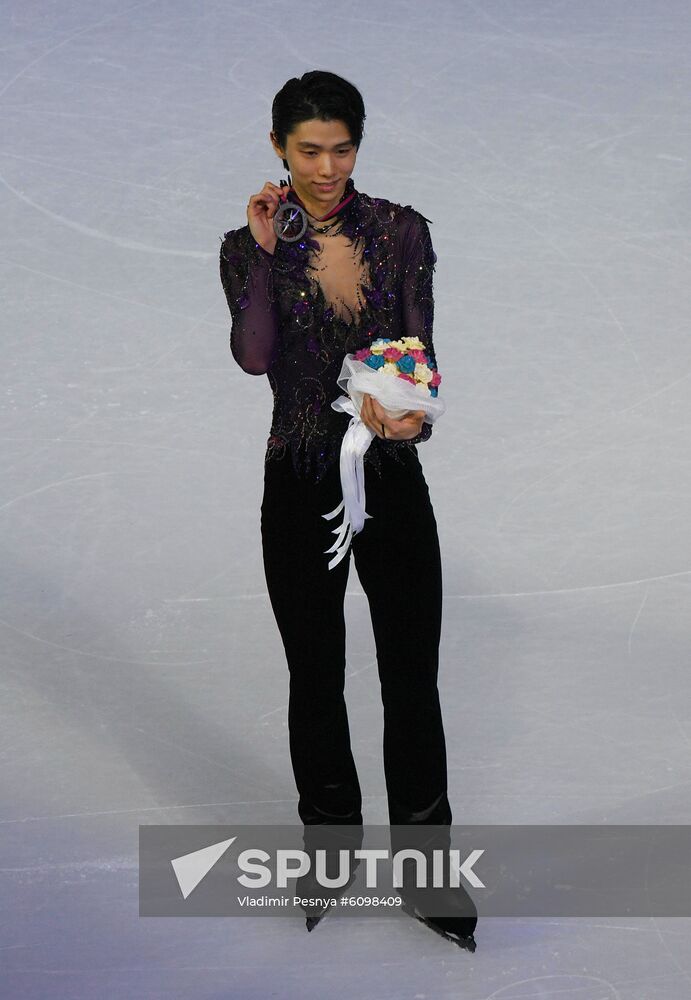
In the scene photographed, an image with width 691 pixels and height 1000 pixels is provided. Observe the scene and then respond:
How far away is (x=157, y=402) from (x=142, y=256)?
100cm

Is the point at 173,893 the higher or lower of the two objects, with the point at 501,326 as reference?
lower

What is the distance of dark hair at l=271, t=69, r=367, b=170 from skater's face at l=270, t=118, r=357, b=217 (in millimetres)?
16

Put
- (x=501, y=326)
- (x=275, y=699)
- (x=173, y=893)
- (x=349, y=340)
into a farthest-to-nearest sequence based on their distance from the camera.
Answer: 1. (x=501, y=326)
2. (x=275, y=699)
3. (x=173, y=893)
4. (x=349, y=340)

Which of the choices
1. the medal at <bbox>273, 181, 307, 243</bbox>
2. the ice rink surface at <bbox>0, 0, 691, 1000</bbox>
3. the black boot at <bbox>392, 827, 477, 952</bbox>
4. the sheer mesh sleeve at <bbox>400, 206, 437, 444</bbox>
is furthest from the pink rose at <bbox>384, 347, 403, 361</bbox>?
the black boot at <bbox>392, 827, 477, 952</bbox>

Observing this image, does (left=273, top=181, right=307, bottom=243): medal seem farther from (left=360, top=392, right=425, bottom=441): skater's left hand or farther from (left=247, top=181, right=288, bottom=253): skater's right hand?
(left=360, top=392, right=425, bottom=441): skater's left hand

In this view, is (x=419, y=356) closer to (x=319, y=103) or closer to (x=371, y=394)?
(x=371, y=394)

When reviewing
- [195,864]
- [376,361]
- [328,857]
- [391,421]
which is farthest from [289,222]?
[195,864]

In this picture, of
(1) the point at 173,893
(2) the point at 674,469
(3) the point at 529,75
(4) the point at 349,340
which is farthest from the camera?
(3) the point at 529,75

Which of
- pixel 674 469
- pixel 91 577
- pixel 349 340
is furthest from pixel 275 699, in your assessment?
pixel 674 469

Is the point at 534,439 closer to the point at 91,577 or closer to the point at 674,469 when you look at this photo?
the point at 674,469

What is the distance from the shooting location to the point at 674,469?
7.66 metres

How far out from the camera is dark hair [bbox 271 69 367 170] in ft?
14.2

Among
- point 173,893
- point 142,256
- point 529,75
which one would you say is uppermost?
point 529,75

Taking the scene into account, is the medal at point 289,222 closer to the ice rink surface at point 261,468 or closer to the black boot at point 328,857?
the ice rink surface at point 261,468
